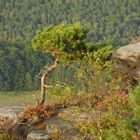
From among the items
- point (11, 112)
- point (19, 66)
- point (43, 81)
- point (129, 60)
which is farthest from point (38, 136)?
point (19, 66)

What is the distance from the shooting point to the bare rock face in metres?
18.6

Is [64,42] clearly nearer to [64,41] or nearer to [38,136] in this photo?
[64,41]

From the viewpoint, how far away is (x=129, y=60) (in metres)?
18.8

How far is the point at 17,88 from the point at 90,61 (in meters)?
116

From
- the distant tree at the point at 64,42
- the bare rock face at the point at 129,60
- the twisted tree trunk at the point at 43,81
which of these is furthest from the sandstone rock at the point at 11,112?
the bare rock face at the point at 129,60

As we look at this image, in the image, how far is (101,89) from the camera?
17.8 m

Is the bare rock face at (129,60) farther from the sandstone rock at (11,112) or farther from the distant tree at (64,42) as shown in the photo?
the sandstone rock at (11,112)

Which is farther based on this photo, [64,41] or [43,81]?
[43,81]

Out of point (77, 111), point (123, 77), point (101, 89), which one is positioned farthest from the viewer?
point (123, 77)

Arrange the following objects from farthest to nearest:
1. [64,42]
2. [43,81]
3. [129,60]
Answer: [43,81]
[64,42]
[129,60]

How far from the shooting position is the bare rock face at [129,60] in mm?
18562

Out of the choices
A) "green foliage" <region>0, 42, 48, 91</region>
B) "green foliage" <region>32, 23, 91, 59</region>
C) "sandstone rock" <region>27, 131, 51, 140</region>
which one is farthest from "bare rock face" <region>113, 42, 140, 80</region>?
"green foliage" <region>0, 42, 48, 91</region>

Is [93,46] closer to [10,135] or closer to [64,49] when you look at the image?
[64,49]

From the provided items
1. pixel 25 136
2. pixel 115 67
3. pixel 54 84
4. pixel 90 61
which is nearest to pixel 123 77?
pixel 115 67
